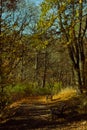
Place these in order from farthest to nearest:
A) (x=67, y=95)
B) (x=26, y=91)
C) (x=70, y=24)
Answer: (x=26, y=91)
(x=67, y=95)
(x=70, y=24)

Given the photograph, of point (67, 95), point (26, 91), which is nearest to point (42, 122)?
point (67, 95)

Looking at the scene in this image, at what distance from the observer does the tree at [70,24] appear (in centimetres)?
1623

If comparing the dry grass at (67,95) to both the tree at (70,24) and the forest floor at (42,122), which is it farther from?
the forest floor at (42,122)

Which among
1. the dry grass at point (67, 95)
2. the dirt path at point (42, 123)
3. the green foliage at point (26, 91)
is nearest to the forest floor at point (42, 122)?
the dirt path at point (42, 123)

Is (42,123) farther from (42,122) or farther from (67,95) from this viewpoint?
(67,95)

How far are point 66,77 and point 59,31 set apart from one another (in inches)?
2277

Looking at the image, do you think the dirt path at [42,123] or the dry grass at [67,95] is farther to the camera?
the dry grass at [67,95]

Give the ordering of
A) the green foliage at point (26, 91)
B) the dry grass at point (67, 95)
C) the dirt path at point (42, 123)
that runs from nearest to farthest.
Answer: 1. the dirt path at point (42, 123)
2. the dry grass at point (67, 95)
3. the green foliage at point (26, 91)

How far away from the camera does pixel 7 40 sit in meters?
16.8

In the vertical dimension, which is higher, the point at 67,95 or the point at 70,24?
the point at 70,24

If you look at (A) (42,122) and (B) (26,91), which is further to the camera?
(B) (26,91)

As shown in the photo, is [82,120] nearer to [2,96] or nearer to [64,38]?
[2,96]

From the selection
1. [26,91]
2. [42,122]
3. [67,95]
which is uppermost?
[42,122]

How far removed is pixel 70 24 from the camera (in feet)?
55.2
